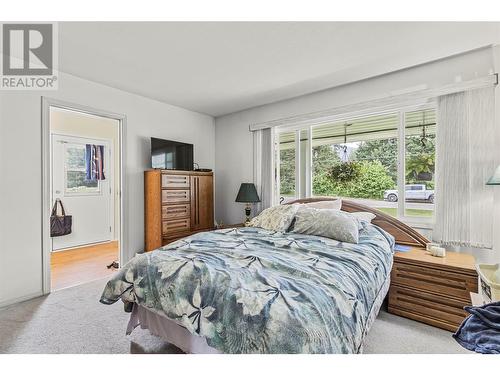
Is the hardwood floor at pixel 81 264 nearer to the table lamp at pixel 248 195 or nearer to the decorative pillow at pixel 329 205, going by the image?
the table lamp at pixel 248 195

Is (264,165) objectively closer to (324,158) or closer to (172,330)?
(324,158)

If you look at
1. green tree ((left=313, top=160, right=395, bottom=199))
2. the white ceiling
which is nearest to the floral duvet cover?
green tree ((left=313, top=160, right=395, bottom=199))

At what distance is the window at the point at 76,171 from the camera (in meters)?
4.88

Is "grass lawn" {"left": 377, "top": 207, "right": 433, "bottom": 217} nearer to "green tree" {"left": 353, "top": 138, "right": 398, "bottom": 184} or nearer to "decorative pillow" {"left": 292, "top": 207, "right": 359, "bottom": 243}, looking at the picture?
"green tree" {"left": 353, "top": 138, "right": 398, "bottom": 184}

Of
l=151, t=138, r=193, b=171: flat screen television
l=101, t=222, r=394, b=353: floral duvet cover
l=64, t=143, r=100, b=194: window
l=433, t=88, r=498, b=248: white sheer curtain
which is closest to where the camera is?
l=101, t=222, r=394, b=353: floral duvet cover

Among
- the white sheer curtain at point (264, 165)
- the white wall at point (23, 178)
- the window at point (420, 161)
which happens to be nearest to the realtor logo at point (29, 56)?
the white wall at point (23, 178)

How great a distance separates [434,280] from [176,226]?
10.0 feet

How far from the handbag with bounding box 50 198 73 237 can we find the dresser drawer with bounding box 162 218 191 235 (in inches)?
94.1

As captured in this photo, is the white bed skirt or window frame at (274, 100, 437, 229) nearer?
the white bed skirt

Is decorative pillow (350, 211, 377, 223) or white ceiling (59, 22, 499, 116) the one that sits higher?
white ceiling (59, 22, 499, 116)

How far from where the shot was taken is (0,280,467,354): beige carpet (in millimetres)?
1876

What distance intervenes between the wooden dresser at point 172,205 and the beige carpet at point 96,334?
46.5 inches
